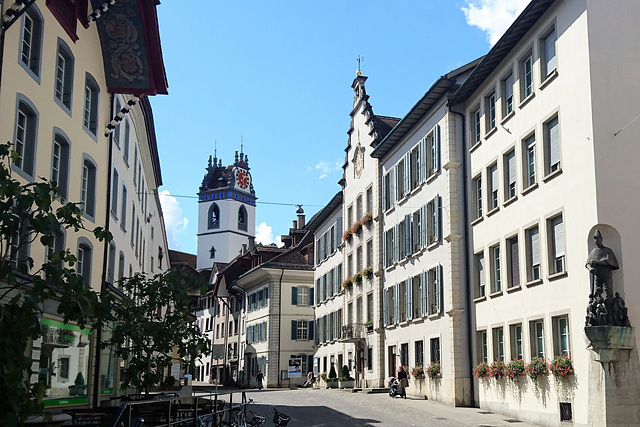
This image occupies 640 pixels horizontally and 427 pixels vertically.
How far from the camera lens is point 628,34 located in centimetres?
2205

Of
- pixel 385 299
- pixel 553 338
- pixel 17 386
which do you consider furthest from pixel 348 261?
pixel 17 386

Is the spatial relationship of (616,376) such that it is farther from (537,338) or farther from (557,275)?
(537,338)

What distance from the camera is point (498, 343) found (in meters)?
27.5

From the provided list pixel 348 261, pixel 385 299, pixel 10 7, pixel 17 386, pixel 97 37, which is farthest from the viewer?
pixel 348 261

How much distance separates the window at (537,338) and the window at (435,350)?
27.5ft

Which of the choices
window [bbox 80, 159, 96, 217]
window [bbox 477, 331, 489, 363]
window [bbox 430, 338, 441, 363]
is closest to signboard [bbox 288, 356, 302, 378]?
window [bbox 430, 338, 441, 363]

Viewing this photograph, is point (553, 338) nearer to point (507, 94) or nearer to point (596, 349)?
point (596, 349)

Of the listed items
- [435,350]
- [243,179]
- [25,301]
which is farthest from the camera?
[243,179]

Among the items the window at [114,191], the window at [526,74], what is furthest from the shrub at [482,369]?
the window at [114,191]

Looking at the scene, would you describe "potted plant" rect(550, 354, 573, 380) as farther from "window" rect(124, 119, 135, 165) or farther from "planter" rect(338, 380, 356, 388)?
"planter" rect(338, 380, 356, 388)

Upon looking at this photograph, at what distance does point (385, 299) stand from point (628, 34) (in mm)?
21990

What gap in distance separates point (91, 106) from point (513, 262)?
14.4 meters

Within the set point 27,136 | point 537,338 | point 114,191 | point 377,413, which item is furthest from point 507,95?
point 27,136

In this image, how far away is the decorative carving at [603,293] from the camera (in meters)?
20.0
